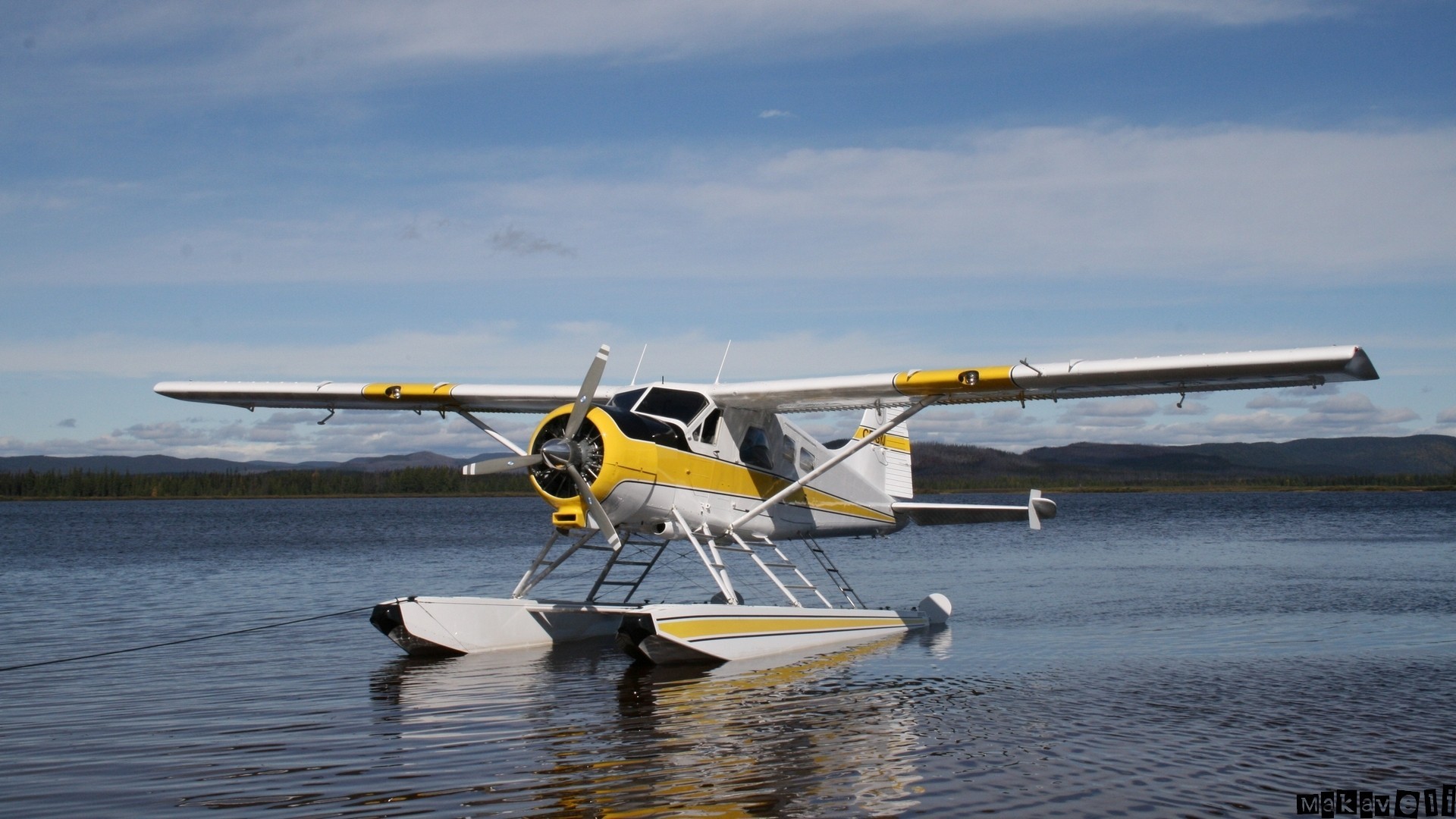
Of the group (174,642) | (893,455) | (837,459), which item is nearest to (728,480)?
(837,459)

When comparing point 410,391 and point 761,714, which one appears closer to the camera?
point 761,714

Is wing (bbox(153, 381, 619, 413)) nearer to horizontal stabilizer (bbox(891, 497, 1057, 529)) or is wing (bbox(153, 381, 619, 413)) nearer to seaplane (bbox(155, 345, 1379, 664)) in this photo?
seaplane (bbox(155, 345, 1379, 664))

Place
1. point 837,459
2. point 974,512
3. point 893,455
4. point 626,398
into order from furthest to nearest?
point 893,455, point 974,512, point 837,459, point 626,398

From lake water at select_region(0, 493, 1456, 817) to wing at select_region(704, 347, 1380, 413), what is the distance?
250cm

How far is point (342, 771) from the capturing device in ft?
20.0

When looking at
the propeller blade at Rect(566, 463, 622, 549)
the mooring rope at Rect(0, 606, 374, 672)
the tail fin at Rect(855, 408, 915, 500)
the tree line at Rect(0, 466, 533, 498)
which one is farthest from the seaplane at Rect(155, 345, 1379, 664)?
Result: the tree line at Rect(0, 466, 533, 498)

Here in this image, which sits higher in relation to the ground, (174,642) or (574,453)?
(574,453)

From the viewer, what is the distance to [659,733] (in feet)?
23.3

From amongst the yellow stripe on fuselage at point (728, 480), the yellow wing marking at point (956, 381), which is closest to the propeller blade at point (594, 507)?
the yellow stripe on fuselage at point (728, 480)

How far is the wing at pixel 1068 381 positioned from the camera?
9.33 metres

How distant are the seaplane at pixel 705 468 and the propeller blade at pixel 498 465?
26 mm

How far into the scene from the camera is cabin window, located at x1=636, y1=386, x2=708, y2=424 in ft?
35.1

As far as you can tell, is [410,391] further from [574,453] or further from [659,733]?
[659,733]

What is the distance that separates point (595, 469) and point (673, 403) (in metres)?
1.41
